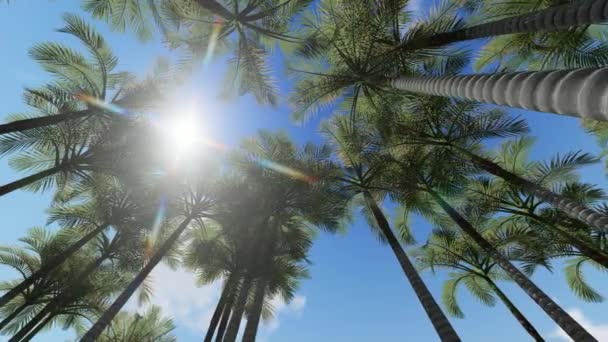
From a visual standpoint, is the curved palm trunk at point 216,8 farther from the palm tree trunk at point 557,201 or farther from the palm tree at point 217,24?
the palm tree trunk at point 557,201

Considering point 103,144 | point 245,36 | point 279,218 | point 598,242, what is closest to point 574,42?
point 598,242

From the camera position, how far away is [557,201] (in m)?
9.09

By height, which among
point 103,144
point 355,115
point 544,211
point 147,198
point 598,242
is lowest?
point 598,242

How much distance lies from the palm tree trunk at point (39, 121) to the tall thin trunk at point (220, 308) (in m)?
8.67

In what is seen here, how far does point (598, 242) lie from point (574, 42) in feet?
24.1

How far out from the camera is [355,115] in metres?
13.7

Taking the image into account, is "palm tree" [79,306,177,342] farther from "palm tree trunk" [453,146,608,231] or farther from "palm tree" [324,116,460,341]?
"palm tree trunk" [453,146,608,231]

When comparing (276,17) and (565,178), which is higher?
(276,17)

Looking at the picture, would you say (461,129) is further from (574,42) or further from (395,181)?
(574,42)

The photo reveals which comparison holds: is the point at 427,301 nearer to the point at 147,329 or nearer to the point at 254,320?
the point at 254,320

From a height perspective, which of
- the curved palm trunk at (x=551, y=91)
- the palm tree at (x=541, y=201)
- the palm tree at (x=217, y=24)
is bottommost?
the curved palm trunk at (x=551, y=91)

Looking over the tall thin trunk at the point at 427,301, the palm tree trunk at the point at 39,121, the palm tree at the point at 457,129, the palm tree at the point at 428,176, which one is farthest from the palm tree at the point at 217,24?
the tall thin trunk at the point at 427,301

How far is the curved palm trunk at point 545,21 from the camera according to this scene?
15.6ft

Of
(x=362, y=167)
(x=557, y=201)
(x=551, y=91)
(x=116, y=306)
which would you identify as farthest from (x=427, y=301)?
(x=116, y=306)
